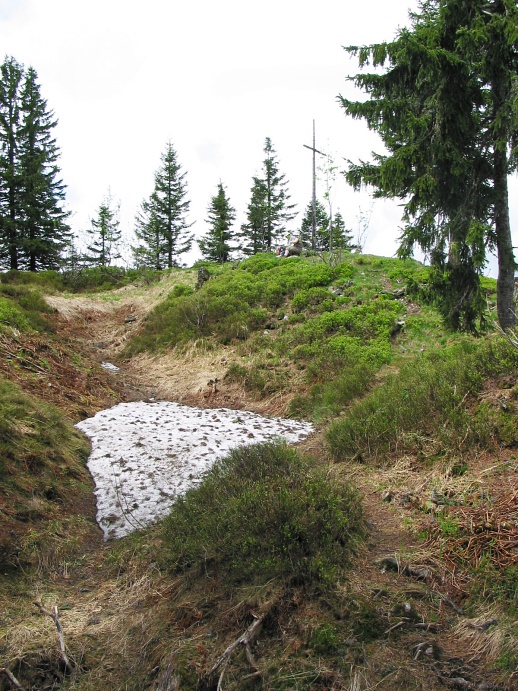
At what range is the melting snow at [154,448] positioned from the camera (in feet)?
17.7

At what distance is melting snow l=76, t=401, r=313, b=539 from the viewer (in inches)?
212

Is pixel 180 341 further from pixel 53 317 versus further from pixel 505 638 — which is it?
pixel 505 638

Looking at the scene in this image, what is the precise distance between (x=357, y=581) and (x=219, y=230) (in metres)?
37.8

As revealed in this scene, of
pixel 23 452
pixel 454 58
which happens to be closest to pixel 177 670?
pixel 23 452

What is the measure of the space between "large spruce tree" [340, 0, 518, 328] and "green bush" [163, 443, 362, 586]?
534 cm

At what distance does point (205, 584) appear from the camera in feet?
10.5

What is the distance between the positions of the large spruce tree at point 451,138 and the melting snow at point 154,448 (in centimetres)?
420

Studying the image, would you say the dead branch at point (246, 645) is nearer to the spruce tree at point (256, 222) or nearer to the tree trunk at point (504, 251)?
the tree trunk at point (504, 251)

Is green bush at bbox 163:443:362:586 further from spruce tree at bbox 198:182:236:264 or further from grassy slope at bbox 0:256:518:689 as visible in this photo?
spruce tree at bbox 198:182:236:264

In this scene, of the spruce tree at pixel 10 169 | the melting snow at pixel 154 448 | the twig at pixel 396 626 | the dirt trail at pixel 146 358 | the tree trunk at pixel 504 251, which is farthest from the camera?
the spruce tree at pixel 10 169

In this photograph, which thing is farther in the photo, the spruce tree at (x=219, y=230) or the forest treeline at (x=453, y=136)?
the spruce tree at (x=219, y=230)

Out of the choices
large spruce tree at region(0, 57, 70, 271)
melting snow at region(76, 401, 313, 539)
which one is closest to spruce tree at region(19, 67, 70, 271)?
large spruce tree at region(0, 57, 70, 271)

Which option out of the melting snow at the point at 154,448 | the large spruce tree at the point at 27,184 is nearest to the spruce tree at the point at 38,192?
the large spruce tree at the point at 27,184

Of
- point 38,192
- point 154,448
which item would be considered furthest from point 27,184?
point 154,448
